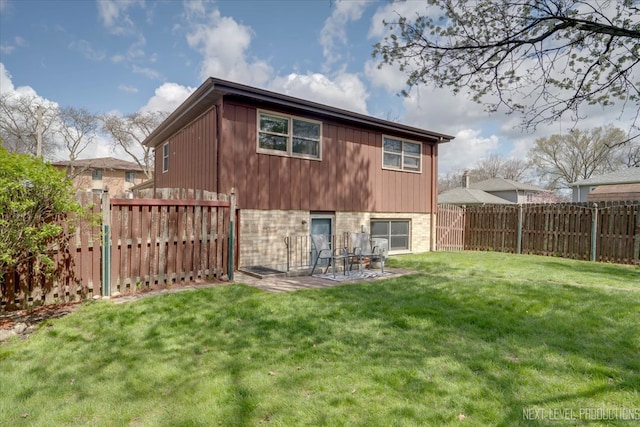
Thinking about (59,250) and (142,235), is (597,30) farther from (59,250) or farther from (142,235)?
(59,250)

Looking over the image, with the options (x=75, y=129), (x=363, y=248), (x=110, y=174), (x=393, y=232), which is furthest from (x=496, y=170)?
(x=75, y=129)

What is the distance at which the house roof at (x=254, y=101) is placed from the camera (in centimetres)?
801

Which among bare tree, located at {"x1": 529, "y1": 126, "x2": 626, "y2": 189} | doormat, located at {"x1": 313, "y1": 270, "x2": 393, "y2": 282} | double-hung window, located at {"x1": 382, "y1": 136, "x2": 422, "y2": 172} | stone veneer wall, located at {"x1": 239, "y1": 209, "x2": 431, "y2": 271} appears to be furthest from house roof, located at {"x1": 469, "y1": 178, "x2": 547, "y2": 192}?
doormat, located at {"x1": 313, "y1": 270, "x2": 393, "y2": 282}

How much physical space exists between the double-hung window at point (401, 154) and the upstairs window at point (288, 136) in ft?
9.87

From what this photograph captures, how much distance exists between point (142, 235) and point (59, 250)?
1.19m

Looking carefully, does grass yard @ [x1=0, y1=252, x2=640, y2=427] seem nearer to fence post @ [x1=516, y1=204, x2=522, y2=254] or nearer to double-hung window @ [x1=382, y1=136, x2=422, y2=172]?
Result: double-hung window @ [x1=382, y1=136, x2=422, y2=172]

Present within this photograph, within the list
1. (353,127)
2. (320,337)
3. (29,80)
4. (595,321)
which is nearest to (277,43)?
(353,127)

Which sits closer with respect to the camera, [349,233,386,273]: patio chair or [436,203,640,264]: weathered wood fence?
[349,233,386,273]: patio chair

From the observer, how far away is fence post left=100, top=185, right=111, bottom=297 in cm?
542

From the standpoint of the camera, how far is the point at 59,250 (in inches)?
196

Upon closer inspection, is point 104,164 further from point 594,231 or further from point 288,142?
point 594,231

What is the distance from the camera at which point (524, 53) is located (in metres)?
4.66

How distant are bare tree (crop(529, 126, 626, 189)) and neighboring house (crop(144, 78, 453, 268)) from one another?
31.4 meters

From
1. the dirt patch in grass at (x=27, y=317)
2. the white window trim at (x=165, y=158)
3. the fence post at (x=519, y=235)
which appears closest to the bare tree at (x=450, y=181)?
the fence post at (x=519, y=235)
